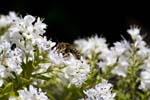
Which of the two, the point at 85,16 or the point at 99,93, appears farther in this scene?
the point at 85,16

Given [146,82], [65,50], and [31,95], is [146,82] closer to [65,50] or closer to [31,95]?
[65,50]

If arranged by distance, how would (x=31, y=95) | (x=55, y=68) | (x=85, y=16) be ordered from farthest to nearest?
A: (x=85, y=16) → (x=55, y=68) → (x=31, y=95)

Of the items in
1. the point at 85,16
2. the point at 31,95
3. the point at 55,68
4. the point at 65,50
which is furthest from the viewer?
the point at 85,16

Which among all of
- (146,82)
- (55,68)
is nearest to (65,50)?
(55,68)

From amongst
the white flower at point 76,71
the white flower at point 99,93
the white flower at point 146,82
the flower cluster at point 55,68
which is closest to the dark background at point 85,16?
the flower cluster at point 55,68

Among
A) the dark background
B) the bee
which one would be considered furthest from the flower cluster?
the dark background

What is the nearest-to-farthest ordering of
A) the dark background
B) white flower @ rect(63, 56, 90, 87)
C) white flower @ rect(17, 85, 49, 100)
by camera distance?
white flower @ rect(17, 85, 49, 100), white flower @ rect(63, 56, 90, 87), the dark background

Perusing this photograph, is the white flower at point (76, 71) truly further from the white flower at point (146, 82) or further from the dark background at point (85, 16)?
the dark background at point (85, 16)

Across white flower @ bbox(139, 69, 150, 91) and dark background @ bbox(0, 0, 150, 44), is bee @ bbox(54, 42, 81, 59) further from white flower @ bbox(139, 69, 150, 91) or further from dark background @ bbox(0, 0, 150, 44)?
dark background @ bbox(0, 0, 150, 44)

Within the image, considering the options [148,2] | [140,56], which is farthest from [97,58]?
[148,2]

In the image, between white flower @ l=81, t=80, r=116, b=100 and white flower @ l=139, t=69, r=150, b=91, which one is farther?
white flower @ l=139, t=69, r=150, b=91
